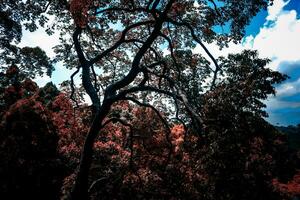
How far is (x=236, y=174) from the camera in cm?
1049

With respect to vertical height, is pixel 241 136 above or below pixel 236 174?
above

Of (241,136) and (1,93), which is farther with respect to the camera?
(1,93)

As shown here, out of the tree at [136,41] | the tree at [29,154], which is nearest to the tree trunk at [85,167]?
the tree at [136,41]

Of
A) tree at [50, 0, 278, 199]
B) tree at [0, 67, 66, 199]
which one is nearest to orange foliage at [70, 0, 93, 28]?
tree at [50, 0, 278, 199]

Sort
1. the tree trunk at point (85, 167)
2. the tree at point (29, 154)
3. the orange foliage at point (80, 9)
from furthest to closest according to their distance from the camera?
the tree at point (29, 154) → the orange foliage at point (80, 9) → the tree trunk at point (85, 167)

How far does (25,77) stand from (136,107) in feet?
29.2

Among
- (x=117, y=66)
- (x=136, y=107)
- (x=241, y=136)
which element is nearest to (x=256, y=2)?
(x=241, y=136)

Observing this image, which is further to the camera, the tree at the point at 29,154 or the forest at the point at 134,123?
the tree at the point at 29,154

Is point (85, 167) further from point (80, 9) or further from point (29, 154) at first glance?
point (29, 154)

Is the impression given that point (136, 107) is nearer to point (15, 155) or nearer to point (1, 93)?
point (15, 155)

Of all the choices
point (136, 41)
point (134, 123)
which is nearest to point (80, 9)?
point (136, 41)

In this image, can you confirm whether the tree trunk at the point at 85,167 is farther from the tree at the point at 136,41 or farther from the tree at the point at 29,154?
the tree at the point at 29,154

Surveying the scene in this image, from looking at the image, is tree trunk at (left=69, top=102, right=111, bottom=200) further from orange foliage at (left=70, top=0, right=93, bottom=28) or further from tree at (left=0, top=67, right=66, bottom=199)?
tree at (left=0, top=67, right=66, bottom=199)

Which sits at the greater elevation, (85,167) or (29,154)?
(29,154)
